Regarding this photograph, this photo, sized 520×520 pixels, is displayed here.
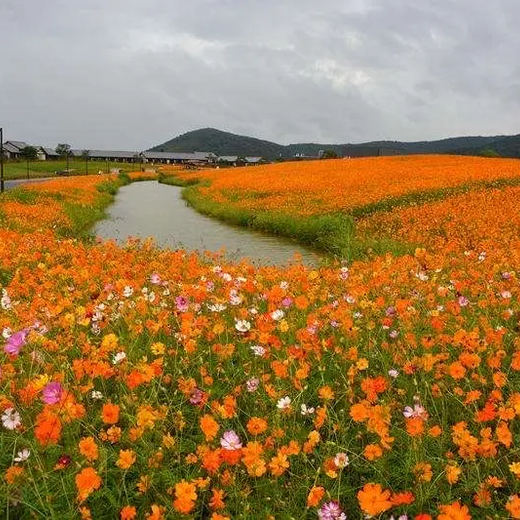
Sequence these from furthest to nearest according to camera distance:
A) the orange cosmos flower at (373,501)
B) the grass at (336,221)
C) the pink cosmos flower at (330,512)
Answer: the grass at (336,221)
the pink cosmos flower at (330,512)
the orange cosmos flower at (373,501)


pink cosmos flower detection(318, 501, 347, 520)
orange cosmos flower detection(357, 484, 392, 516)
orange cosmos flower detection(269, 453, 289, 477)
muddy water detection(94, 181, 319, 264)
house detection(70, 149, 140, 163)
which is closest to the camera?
orange cosmos flower detection(357, 484, 392, 516)

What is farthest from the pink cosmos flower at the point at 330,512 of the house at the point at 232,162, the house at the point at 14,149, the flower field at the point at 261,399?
the house at the point at 232,162

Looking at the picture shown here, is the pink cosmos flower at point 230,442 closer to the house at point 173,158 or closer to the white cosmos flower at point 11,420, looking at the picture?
the white cosmos flower at point 11,420

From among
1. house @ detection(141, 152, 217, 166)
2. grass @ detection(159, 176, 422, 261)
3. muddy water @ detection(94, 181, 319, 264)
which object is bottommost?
muddy water @ detection(94, 181, 319, 264)

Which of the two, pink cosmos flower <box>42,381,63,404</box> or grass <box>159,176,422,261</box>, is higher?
pink cosmos flower <box>42,381,63,404</box>

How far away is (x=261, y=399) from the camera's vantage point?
315 cm

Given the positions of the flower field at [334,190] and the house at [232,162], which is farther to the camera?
the house at [232,162]

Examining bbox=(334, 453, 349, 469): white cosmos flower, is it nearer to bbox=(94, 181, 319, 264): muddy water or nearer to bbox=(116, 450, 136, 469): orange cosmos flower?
bbox=(116, 450, 136, 469): orange cosmos flower

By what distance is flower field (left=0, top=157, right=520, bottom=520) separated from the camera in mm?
2375

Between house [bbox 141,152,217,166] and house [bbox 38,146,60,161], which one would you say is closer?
house [bbox 38,146,60,161]

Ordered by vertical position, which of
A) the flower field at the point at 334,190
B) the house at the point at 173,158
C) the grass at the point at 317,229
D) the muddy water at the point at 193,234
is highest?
the house at the point at 173,158

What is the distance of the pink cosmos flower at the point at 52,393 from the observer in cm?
239

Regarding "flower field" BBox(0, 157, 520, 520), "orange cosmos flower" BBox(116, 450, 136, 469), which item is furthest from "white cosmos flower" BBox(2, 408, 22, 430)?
"orange cosmos flower" BBox(116, 450, 136, 469)

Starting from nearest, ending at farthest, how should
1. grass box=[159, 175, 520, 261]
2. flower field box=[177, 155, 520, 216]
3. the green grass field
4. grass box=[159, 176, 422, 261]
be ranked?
grass box=[159, 176, 422, 261] < grass box=[159, 175, 520, 261] < flower field box=[177, 155, 520, 216] < the green grass field
